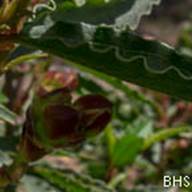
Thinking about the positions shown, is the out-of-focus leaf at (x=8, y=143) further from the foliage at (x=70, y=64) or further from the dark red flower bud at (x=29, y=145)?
the dark red flower bud at (x=29, y=145)

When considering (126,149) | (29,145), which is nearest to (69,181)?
(29,145)

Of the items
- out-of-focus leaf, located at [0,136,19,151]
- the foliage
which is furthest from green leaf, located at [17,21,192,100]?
out-of-focus leaf, located at [0,136,19,151]

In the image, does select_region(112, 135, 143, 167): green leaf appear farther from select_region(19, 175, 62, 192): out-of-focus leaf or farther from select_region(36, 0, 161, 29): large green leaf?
select_region(36, 0, 161, 29): large green leaf

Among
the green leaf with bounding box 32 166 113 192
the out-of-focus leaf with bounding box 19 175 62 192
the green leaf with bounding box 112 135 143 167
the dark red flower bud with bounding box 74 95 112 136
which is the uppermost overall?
the dark red flower bud with bounding box 74 95 112 136

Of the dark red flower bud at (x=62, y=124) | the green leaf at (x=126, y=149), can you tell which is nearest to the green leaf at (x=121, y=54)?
the dark red flower bud at (x=62, y=124)

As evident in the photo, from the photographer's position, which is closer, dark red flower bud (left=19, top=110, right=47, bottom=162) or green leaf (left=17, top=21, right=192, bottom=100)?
green leaf (left=17, top=21, right=192, bottom=100)

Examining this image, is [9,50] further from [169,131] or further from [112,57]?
[169,131]

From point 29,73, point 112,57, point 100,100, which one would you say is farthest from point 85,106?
point 29,73
